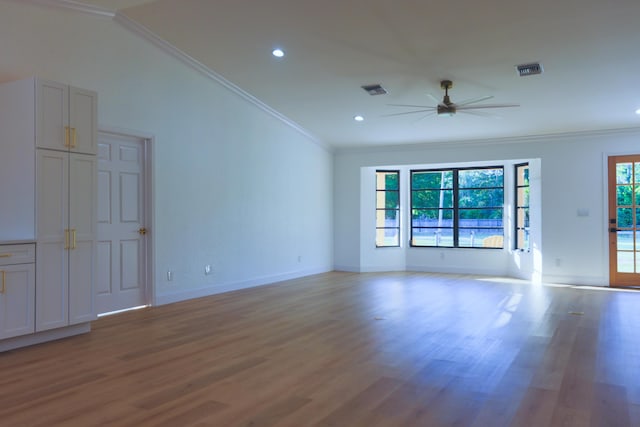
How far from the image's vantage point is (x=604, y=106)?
6695 mm

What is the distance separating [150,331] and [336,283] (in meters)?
4.01

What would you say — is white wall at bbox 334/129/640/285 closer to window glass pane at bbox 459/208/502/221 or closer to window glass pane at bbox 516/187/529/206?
window glass pane at bbox 516/187/529/206

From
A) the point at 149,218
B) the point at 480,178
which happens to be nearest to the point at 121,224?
the point at 149,218

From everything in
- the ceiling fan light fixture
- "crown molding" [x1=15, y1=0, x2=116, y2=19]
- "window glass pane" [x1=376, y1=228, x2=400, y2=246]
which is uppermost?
"crown molding" [x1=15, y1=0, x2=116, y2=19]

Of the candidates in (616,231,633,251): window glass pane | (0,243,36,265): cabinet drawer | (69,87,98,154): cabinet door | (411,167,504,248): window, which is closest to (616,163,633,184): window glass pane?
(616,231,633,251): window glass pane

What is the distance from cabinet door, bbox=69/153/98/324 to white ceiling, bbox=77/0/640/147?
2.01m

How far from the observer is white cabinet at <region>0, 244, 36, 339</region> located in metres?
3.80

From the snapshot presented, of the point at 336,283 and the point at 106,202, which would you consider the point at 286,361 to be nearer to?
the point at 106,202

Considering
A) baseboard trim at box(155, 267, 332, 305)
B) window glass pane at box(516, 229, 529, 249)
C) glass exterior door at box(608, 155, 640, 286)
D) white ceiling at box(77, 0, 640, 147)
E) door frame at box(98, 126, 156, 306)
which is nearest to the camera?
white ceiling at box(77, 0, 640, 147)

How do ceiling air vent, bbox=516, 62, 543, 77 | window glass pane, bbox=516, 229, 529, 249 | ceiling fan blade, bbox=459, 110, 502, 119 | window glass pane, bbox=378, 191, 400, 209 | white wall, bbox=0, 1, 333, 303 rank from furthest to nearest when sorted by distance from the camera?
window glass pane, bbox=378, 191, 400, 209, window glass pane, bbox=516, 229, 529, 249, ceiling fan blade, bbox=459, 110, 502, 119, ceiling air vent, bbox=516, 62, 543, 77, white wall, bbox=0, 1, 333, 303

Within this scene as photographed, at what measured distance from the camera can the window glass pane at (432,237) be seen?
32.5 feet

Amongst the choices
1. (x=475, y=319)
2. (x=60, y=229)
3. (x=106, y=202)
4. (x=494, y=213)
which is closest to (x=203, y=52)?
(x=106, y=202)

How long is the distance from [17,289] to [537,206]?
8067 millimetres

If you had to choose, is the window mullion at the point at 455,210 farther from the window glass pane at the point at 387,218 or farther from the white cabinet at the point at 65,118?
the white cabinet at the point at 65,118
